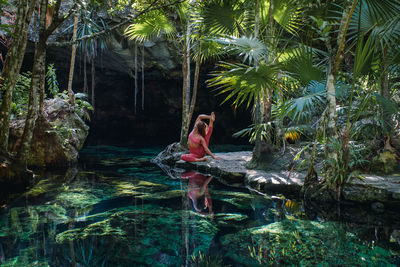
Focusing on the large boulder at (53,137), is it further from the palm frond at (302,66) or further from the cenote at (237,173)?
the palm frond at (302,66)

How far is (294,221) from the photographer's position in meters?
3.49

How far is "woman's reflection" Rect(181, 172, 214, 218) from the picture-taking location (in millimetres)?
4023

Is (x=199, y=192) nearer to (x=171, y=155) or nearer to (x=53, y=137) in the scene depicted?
(x=171, y=155)

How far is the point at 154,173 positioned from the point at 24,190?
2.65 m

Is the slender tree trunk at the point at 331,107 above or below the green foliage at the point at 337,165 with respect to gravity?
above

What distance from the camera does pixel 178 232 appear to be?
3.12 metres

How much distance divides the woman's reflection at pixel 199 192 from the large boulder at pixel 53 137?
10.7 ft

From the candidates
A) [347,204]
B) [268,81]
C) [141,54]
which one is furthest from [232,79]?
[141,54]

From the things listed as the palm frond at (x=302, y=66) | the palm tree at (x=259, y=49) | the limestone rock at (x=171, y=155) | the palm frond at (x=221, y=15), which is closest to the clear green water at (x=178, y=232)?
the palm tree at (x=259, y=49)

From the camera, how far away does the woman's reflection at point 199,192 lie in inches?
158

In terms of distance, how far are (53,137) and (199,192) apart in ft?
14.3

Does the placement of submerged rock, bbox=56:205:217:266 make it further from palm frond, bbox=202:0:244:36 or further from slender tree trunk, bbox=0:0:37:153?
palm frond, bbox=202:0:244:36

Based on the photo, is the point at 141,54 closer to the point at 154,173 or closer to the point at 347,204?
the point at 154,173

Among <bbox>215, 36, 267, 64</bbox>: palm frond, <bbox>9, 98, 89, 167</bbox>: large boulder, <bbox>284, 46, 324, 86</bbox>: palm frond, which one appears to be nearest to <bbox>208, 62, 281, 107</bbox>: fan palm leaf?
<bbox>284, 46, 324, 86</bbox>: palm frond
